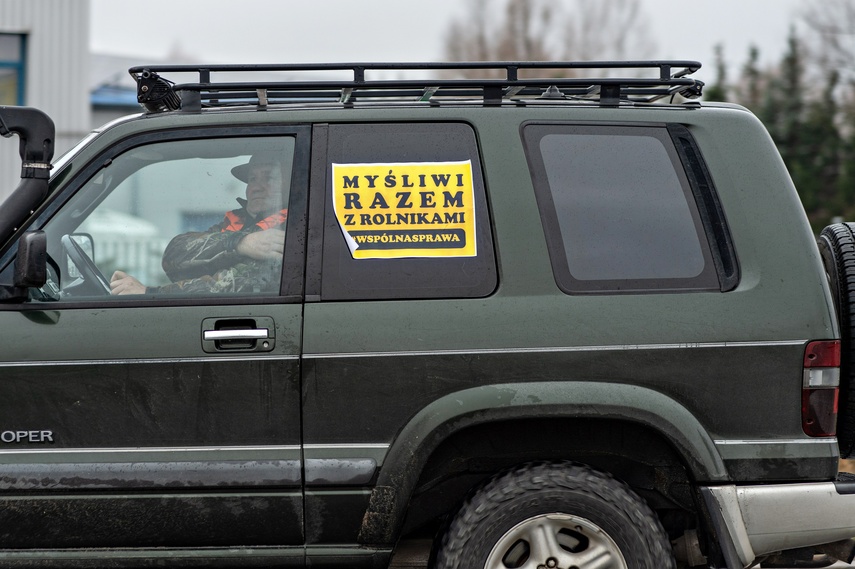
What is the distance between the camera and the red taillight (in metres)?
2.96

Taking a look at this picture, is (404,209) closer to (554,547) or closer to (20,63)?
(554,547)

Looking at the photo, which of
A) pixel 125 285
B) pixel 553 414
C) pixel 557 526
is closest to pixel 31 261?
pixel 125 285

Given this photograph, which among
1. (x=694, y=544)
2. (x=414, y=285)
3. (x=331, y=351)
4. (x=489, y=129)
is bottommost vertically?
(x=694, y=544)

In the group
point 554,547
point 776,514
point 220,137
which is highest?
point 220,137

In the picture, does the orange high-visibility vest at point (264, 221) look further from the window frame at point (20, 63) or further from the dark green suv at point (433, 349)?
the window frame at point (20, 63)

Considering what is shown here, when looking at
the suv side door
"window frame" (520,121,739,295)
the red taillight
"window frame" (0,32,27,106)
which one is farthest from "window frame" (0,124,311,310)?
"window frame" (0,32,27,106)

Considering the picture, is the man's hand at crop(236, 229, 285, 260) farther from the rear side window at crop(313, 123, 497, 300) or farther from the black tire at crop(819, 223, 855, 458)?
the black tire at crop(819, 223, 855, 458)

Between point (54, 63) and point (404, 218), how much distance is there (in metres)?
11.9

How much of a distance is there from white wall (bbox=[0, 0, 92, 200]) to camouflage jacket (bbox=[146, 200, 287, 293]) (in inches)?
436

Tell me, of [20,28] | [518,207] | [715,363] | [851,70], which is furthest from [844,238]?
[851,70]

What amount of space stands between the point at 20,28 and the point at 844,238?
12.7 metres

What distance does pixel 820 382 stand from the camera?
296 cm

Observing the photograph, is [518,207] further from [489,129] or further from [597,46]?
[597,46]

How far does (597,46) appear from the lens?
3300cm
